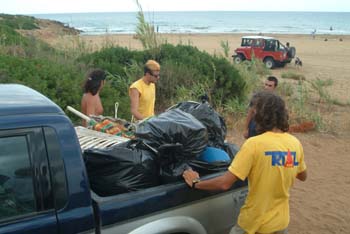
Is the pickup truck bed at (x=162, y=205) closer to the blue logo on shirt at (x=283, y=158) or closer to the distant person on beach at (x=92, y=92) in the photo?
the blue logo on shirt at (x=283, y=158)

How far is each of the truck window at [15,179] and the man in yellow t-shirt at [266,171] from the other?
1.10 meters

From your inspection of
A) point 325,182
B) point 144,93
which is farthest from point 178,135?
point 325,182

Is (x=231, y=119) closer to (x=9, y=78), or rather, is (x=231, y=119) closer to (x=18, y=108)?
(x=9, y=78)

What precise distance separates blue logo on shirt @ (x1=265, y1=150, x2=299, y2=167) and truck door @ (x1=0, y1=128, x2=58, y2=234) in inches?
58.5

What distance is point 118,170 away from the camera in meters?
2.96

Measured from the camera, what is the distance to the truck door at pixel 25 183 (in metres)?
2.34

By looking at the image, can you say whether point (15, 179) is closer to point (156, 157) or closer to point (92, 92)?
point (156, 157)

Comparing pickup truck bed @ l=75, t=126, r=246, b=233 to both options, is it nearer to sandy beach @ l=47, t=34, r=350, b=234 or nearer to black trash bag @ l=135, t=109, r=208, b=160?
black trash bag @ l=135, t=109, r=208, b=160

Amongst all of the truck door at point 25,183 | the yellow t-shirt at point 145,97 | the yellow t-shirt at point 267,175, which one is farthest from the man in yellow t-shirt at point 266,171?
the yellow t-shirt at point 145,97

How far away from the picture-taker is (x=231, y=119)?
30.7ft

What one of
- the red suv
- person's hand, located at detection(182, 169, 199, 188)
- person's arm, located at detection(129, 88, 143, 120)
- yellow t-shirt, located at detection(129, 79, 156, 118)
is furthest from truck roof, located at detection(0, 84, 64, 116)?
the red suv

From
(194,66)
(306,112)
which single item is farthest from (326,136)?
(194,66)

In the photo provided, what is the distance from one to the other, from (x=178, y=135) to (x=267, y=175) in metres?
0.70

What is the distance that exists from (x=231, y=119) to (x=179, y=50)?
302 cm
